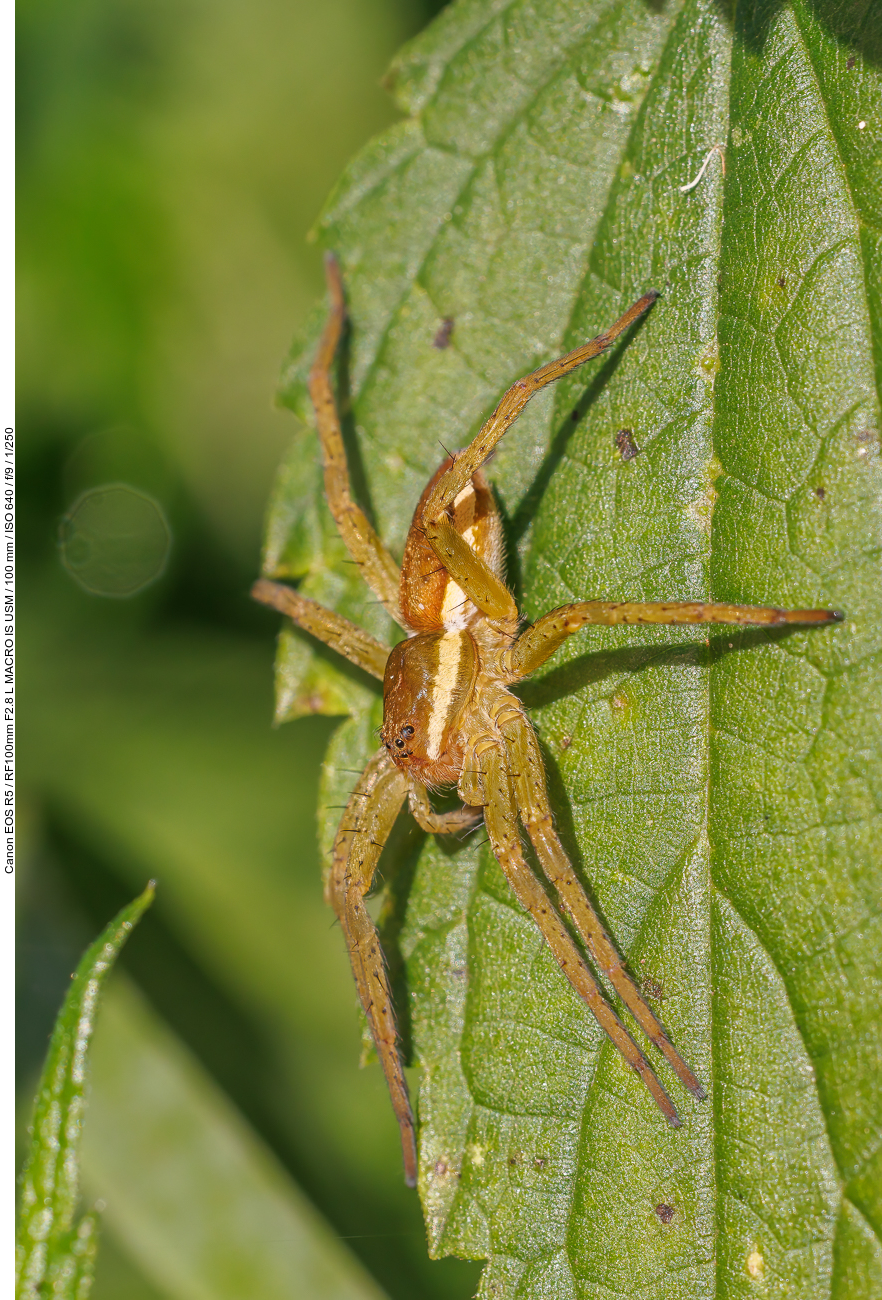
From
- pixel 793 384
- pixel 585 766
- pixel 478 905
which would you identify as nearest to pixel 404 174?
pixel 793 384

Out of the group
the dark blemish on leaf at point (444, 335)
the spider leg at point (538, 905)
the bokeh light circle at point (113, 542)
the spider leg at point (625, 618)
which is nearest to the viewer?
the spider leg at point (625, 618)

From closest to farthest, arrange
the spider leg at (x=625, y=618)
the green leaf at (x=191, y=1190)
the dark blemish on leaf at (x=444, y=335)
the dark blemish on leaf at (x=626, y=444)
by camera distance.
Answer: the spider leg at (x=625, y=618)
the dark blemish on leaf at (x=626, y=444)
the dark blemish on leaf at (x=444, y=335)
the green leaf at (x=191, y=1190)

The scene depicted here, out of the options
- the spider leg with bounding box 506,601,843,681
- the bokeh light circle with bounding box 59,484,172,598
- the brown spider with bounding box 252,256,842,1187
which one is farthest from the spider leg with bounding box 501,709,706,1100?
the bokeh light circle with bounding box 59,484,172,598

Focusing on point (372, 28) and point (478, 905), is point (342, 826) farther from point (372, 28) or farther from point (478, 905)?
point (372, 28)

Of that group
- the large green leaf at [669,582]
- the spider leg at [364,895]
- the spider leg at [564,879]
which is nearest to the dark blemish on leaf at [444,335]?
the large green leaf at [669,582]

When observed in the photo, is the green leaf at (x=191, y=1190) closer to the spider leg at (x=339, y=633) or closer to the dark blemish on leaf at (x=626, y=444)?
the spider leg at (x=339, y=633)

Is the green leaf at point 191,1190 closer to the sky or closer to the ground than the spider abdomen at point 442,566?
closer to the ground

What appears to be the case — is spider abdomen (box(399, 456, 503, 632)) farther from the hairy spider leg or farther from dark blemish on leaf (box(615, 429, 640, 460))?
dark blemish on leaf (box(615, 429, 640, 460))
